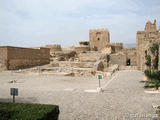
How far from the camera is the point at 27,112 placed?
3436 millimetres

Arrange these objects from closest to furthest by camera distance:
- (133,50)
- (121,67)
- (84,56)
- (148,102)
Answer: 1. (148,102)
2. (121,67)
3. (84,56)
4. (133,50)

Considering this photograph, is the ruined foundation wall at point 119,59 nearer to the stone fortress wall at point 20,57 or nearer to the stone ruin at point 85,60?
the stone ruin at point 85,60

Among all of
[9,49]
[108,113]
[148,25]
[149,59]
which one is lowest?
[108,113]

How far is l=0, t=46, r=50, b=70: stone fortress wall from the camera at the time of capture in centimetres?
1875

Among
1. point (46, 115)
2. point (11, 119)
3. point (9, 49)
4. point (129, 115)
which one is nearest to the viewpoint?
point (11, 119)

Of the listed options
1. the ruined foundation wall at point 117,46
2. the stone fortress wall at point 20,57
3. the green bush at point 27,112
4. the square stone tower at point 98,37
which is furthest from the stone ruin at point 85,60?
the green bush at point 27,112

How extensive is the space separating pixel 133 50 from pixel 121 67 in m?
9.05

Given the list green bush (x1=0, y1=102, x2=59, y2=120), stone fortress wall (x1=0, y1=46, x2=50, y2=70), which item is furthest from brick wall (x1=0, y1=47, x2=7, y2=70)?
green bush (x1=0, y1=102, x2=59, y2=120)

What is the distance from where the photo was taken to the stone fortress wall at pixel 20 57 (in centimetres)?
1875

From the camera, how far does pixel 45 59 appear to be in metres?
25.5

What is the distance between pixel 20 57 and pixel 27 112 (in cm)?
1818

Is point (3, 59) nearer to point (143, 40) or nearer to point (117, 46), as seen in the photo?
point (143, 40)

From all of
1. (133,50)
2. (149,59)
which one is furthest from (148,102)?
(133,50)

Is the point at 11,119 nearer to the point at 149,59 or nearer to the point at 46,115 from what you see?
the point at 46,115
